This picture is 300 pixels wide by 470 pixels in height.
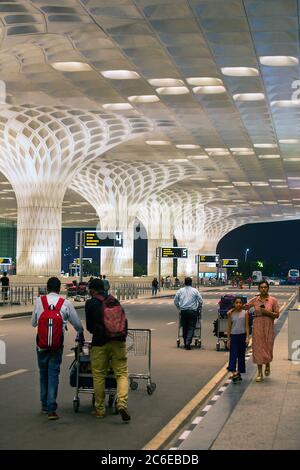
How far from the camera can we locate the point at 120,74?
121 ft

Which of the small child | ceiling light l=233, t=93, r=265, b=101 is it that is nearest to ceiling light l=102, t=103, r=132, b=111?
ceiling light l=233, t=93, r=265, b=101

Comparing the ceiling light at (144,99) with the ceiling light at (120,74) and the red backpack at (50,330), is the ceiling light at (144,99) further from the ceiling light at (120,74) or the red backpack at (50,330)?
the red backpack at (50,330)

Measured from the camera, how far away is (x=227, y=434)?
8.91 m

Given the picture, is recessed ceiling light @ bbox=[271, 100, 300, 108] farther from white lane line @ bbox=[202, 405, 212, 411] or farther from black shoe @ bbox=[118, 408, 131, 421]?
black shoe @ bbox=[118, 408, 131, 421]

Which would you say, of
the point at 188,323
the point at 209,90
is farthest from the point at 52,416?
the point at 209,90

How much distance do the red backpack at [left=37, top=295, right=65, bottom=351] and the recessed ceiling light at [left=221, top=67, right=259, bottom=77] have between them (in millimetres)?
25592

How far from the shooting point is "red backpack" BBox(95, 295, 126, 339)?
9.99 meters

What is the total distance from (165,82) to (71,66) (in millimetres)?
4669

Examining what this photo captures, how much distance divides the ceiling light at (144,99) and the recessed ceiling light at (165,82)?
3.33 meters

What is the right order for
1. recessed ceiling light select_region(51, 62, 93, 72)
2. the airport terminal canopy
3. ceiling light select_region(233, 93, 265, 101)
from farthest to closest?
ceiling light select_region(233, 93, 265, 101) < recessed ceiling light select_region(51, 62, 93, 72) < the airport terminal canopy

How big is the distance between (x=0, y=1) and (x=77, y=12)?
2.52m

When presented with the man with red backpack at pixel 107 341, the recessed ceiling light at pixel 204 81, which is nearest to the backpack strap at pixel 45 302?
the man with red backpack at pixel 107 341

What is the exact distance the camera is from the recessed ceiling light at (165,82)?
37.5m

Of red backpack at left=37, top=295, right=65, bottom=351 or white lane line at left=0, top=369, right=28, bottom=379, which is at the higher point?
red backpack at left=37, top=295, right=65, bottom=351
